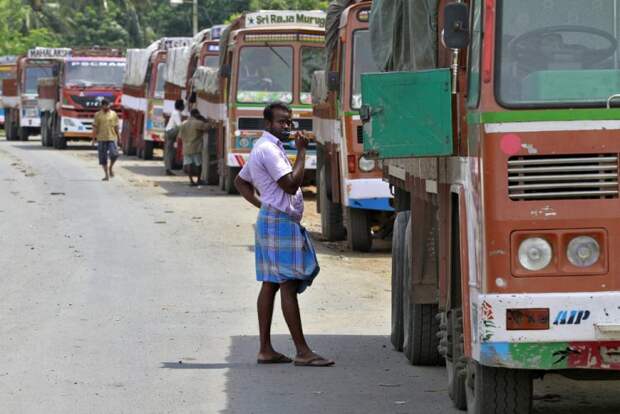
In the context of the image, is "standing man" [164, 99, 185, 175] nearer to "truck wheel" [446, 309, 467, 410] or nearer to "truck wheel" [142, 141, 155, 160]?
"truck wheel" [142, 141, 155, 160]

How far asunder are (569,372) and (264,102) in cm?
1873

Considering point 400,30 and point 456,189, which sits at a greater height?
point 400,30

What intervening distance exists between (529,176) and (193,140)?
76.3 feet

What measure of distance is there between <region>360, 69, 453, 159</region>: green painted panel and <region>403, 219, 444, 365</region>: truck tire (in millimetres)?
2067

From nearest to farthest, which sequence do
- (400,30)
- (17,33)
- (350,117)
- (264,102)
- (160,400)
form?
1. (160,400)
2. (400,30)
3. (350,117)
4. (264,102)
5. (17,33)

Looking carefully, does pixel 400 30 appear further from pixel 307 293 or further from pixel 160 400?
pixel 307 293

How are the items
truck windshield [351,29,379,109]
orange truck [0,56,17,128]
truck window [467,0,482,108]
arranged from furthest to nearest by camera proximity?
orange truck [0,56,17,128] < truck windshield [351,29,379,109] < truck window [467,0,482,108]

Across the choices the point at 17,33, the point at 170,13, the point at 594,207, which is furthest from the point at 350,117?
the point at 17,33

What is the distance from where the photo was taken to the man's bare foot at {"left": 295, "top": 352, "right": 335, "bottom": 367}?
387 inches

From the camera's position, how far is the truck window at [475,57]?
661 centimetres

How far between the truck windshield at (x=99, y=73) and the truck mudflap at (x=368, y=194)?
27.8m

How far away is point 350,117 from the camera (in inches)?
671

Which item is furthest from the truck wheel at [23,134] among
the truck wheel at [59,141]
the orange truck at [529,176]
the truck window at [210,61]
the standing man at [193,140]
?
the orange truck at [529,176]

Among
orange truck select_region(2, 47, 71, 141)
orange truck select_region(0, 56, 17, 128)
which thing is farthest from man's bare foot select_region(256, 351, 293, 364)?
orange truck select_region(0, 56, 17, 128)
